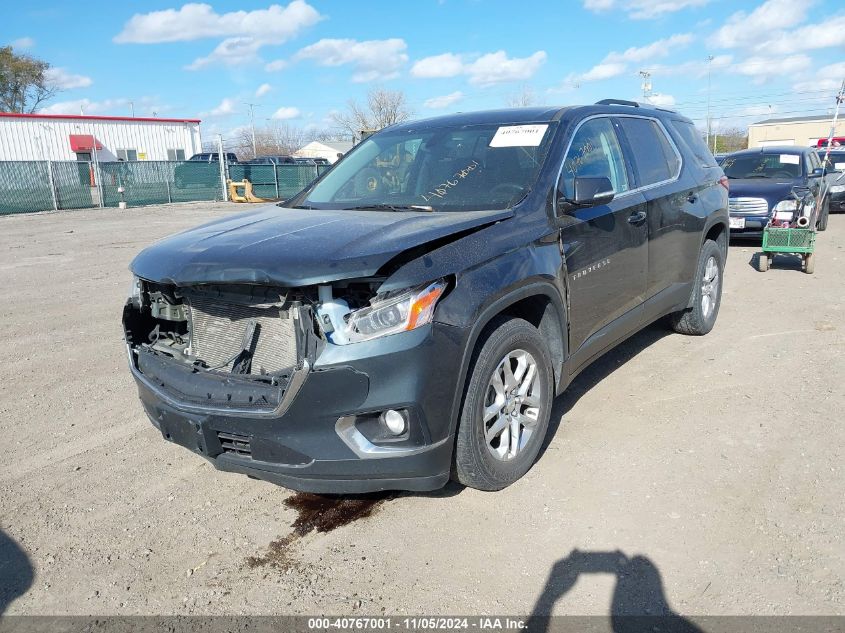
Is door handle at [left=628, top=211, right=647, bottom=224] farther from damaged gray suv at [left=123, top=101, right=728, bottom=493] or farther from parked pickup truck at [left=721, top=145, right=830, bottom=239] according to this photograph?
parked pickup truck at [left=721, top=145, right=830, bottom=239]

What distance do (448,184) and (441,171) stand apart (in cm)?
19

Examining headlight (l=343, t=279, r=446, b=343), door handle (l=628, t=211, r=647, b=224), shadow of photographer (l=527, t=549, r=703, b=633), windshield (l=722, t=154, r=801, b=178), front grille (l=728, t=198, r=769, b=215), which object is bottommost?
shadow of photographer (l=527, t=549, r=703, b=633)

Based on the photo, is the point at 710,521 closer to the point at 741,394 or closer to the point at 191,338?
the point at 741,394

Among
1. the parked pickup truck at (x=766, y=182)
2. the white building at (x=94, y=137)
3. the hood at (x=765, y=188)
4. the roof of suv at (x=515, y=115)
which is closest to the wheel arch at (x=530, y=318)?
the roof of suv at (x=515, y=115)

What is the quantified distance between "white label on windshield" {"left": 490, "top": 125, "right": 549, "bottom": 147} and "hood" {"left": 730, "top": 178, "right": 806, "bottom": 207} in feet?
28.8

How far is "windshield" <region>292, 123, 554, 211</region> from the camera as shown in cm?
385

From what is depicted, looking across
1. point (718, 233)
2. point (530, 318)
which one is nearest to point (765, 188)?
point (718, 233)

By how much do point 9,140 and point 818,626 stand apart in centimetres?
3733

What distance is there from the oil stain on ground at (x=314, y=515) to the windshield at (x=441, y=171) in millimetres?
1640

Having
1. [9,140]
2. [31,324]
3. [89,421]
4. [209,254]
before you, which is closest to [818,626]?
[209,254]

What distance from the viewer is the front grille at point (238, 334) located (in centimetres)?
304

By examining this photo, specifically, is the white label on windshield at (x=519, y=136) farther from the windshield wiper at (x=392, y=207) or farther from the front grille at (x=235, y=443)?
the front grille at (x=235, y=443)

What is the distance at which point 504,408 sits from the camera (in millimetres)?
3365

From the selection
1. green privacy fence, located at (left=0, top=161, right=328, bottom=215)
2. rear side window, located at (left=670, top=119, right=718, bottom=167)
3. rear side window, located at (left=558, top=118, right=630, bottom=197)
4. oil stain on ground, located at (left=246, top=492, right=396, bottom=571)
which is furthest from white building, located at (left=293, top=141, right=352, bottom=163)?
oil stain on ground, located at (left=246, top=492, right=396, bottom=571)
